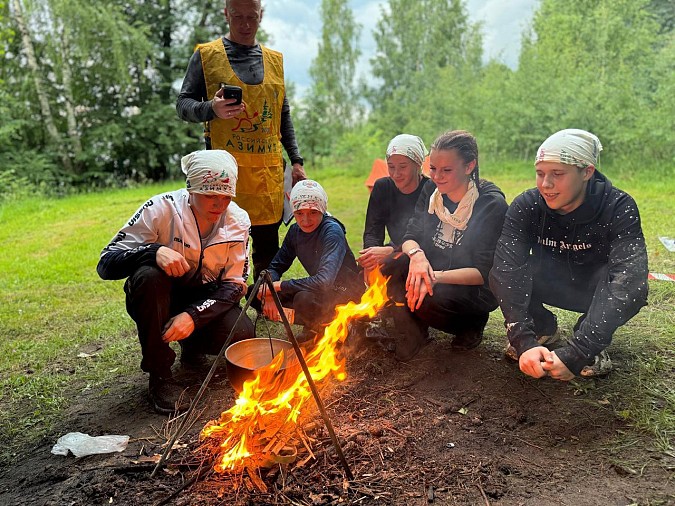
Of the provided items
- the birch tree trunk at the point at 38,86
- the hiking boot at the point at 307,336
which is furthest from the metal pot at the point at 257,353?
the birch tree trunk at the point at 38,86

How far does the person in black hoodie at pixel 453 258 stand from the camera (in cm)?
317

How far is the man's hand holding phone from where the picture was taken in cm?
322

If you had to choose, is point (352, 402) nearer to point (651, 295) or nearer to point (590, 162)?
point (590, 162)

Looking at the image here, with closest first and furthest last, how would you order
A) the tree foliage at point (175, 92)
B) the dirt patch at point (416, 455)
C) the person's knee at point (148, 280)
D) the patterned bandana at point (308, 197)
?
the dirt patch at point (416, 455)
the person's knee at point (148, 280)
the patterned bandana at point (308, 197)
the tree foliage at point (175, 92)

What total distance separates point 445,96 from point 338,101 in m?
10.7

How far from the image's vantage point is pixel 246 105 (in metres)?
3.56

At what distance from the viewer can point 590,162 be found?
2.62 metres

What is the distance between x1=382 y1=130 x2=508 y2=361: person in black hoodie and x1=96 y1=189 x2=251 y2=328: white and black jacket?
1160 mm

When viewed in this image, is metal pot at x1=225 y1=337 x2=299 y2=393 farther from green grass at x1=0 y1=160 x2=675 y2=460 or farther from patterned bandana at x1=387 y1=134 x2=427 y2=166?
patterned bandana at x1=387 y1=134 x2=427 y2=166

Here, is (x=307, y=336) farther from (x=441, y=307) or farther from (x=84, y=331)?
(x=84, y=331)

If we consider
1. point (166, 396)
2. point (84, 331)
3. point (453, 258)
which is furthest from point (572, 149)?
point (84, 331)

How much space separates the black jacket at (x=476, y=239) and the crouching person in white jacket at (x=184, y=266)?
133 cm

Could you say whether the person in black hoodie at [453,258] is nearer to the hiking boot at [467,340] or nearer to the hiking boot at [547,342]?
the hiking boot at [467,340]

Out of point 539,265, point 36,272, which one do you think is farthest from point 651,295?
point 36,272
